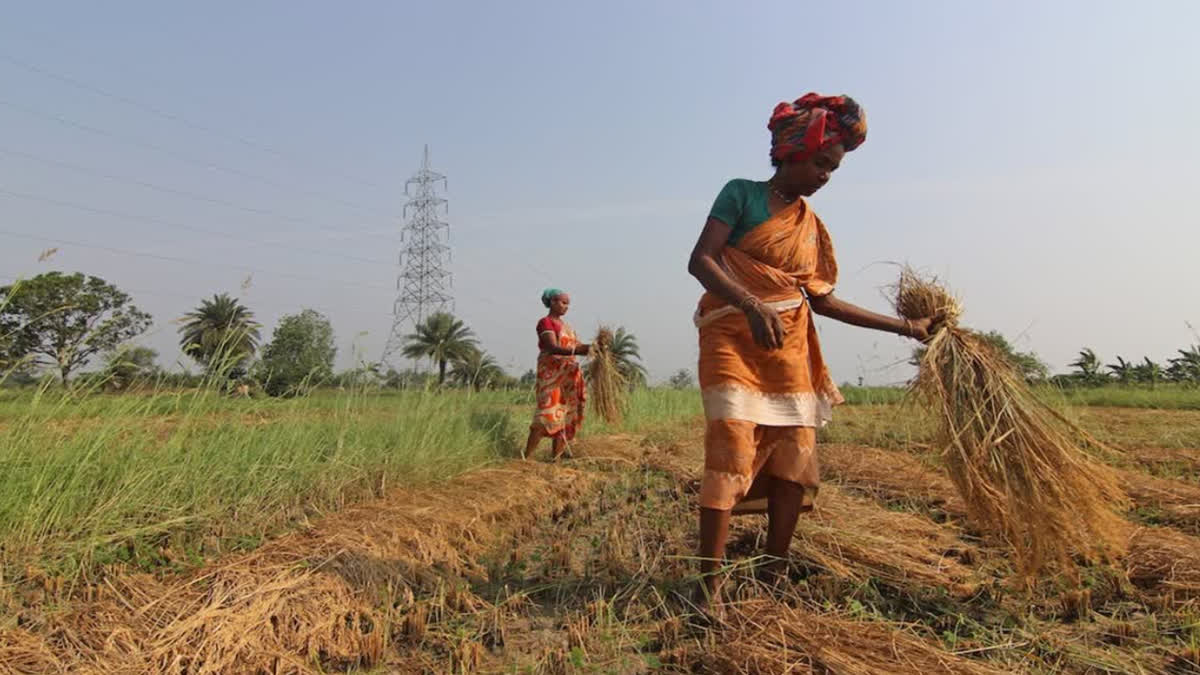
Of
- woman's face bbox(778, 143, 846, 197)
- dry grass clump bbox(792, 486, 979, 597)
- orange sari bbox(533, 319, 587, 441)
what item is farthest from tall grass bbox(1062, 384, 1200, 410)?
woman's face bbox(778, 143, 846, 197)

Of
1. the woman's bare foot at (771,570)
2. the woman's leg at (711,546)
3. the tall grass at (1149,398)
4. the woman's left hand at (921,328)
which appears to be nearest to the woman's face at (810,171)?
the woman's left hand at (921,328)

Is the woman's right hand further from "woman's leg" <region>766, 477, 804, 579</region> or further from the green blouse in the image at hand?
"woman's leg" <region>766, 477, 804, 579</region>

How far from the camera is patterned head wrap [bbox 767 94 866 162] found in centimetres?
246

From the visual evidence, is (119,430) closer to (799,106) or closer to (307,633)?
(307,633)

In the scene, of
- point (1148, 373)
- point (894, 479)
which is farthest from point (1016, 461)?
point (1148, 373)

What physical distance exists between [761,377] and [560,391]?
379 centimetres

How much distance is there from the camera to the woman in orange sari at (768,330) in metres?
2.41

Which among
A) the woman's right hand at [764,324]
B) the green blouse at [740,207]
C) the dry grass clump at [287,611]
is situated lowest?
the dry grass clump at [287,611]

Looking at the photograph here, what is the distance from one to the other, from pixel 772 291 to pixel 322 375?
3.53 metres

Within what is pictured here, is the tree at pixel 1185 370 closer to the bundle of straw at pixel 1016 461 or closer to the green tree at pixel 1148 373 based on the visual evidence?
the green tree at pixel 1148 373

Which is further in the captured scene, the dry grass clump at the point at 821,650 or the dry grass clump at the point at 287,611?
the dry grass clump at the point at 287,611

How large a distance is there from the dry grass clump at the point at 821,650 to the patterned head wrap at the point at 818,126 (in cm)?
157

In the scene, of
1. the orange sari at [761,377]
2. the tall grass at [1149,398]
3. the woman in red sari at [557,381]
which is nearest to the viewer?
the orange sari at [761,377]

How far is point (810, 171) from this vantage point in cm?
253
